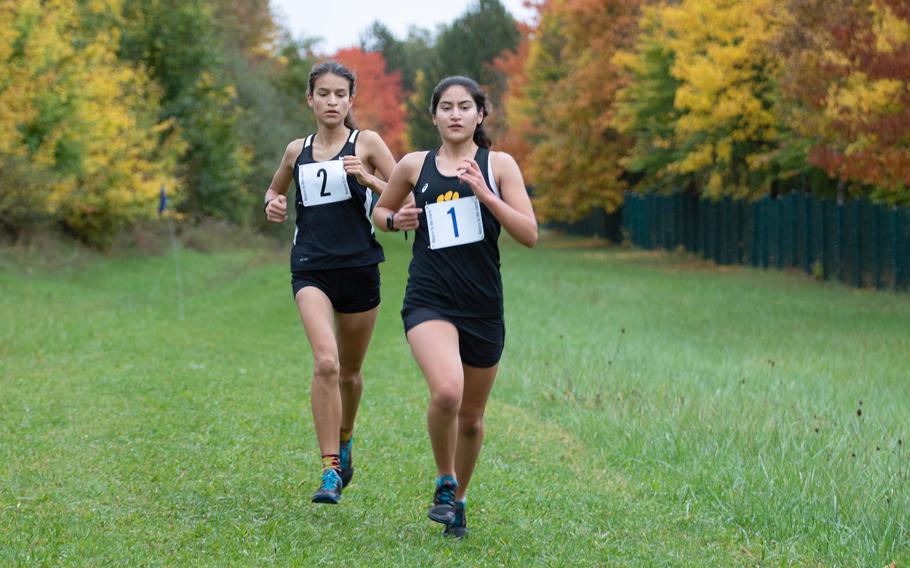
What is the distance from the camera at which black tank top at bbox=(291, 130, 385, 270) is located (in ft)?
25.0

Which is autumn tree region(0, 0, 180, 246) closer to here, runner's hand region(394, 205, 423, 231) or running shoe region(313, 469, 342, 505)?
running shoe region(313, 469, 342, 505)

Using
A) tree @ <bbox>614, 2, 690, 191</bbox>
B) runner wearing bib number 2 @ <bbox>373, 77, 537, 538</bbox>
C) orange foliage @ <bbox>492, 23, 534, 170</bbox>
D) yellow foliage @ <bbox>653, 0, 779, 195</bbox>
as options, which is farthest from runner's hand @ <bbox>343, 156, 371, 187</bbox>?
orange foliage @ <bbox>492, 23, 534, 170</bbox>

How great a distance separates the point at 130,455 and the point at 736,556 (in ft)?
14.2

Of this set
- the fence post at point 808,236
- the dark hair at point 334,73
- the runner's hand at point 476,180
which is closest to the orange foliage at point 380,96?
the fence post at point 808,236

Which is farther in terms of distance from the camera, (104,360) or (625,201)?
(625,201)

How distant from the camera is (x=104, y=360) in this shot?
602 inches

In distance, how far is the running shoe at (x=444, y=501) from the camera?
267 inches

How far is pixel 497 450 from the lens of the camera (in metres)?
9.77

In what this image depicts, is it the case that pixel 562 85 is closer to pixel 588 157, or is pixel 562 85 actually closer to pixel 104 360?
pixel 588 157

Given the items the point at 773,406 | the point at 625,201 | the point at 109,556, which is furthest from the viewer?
the point at 625,201

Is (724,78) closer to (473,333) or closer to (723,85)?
(723,85)

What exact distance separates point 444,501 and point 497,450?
9.73 ft

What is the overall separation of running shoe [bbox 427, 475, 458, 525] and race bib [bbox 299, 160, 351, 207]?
5.84ft

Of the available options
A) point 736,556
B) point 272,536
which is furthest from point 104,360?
point 736,556
